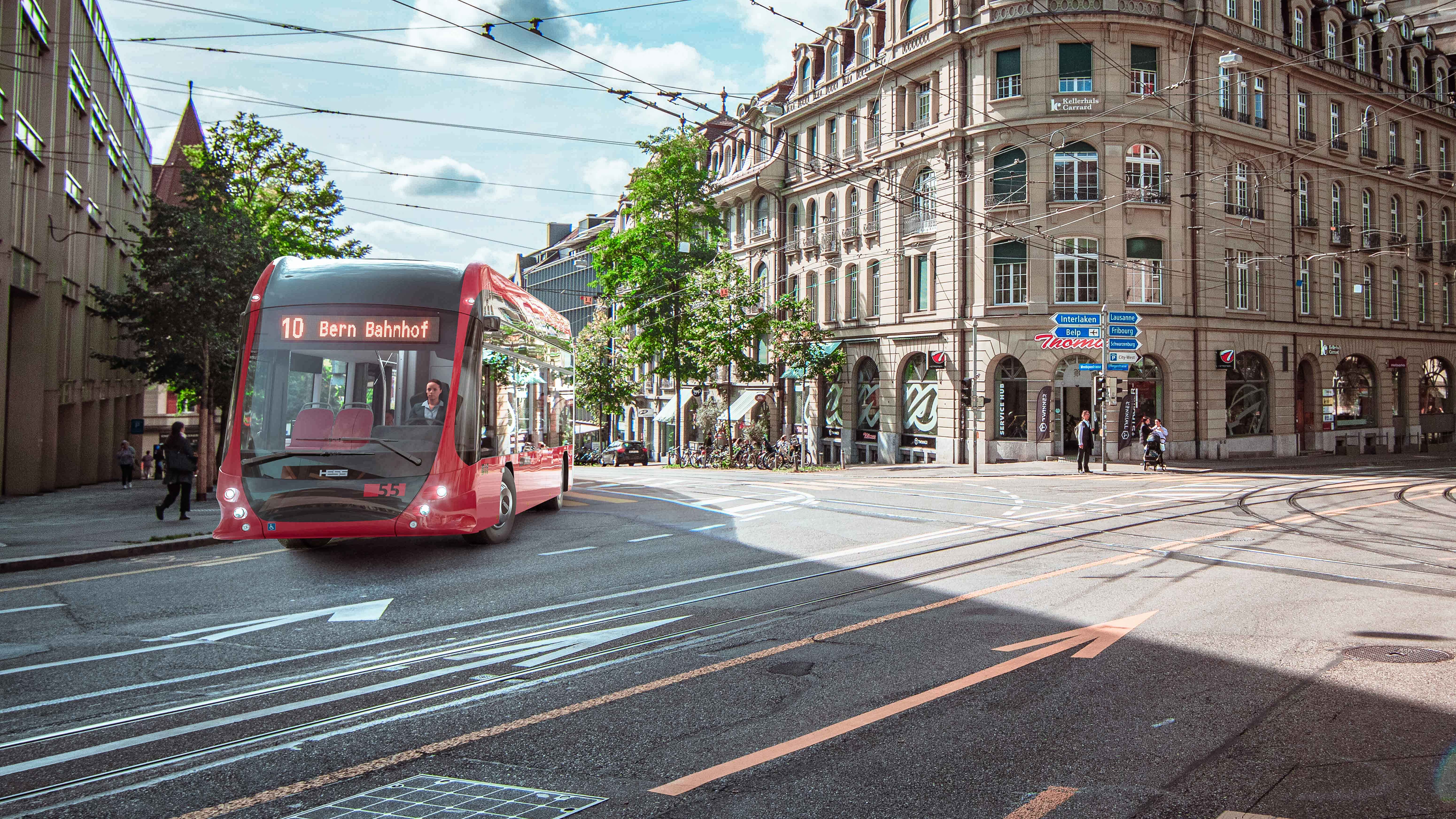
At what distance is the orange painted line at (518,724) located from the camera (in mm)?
4113

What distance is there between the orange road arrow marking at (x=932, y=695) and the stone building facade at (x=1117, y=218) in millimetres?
21175

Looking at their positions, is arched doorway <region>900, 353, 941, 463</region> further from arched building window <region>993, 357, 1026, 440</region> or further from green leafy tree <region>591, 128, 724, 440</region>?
green leafy tree <region>591, 128, 724, 440</region>

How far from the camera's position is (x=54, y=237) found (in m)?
26.5

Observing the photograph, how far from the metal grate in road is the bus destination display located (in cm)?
659

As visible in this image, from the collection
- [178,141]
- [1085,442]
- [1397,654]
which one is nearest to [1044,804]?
[1397,654]

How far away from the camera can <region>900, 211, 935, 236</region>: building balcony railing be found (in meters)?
36.0

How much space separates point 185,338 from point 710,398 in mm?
23573

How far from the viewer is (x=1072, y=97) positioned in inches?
1289

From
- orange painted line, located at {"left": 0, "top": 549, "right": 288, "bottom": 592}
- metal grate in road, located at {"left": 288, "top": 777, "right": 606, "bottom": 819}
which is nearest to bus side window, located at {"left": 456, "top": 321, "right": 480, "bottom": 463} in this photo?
orange painted line, located at {"left": 0, "top": 549, "right": 288, "bottom": 592}

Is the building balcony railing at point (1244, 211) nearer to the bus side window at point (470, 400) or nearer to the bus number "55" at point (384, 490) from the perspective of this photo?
the bus side window at point (470, 400)

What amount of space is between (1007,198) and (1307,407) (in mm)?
16273

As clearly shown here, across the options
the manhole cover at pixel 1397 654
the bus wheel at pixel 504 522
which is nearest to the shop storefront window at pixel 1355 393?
the bus wheel at pixel 504 522

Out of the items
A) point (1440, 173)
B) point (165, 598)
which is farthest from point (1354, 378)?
point (165, 598)

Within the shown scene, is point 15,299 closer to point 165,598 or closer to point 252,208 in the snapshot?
point 252,208
